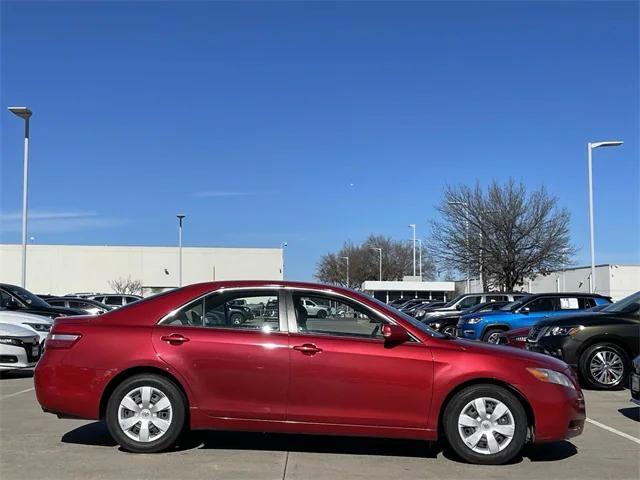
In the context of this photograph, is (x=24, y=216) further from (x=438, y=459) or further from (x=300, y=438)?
(x=438, y=459)

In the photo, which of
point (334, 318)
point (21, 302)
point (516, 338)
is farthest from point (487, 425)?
point (21, 302)

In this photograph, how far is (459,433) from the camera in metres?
6.08

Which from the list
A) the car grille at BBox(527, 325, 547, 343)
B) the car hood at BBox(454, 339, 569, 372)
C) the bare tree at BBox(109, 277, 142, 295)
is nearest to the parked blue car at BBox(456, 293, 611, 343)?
the car grille at BBox(527, 325, 547, 343)

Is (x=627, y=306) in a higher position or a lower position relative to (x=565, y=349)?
higher

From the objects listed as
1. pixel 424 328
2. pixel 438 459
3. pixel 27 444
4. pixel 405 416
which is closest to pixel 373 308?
pixel 424 328

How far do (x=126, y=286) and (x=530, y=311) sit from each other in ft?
178

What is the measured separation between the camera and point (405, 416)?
6043mm

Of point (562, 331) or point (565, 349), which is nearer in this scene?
point (565, 349)

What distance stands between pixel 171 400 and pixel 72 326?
1236 mm

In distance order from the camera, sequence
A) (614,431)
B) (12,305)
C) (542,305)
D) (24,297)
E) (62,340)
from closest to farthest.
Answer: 1. (62,340)
2. (614,431)
3. (12,305)
4. (24,297)
5. (542,305)

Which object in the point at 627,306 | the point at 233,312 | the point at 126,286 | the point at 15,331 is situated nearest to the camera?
the point at 233,312

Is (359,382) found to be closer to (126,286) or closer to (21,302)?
(21,302)

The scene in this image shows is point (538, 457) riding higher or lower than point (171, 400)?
lower

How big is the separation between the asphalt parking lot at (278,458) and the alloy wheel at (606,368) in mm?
3426
